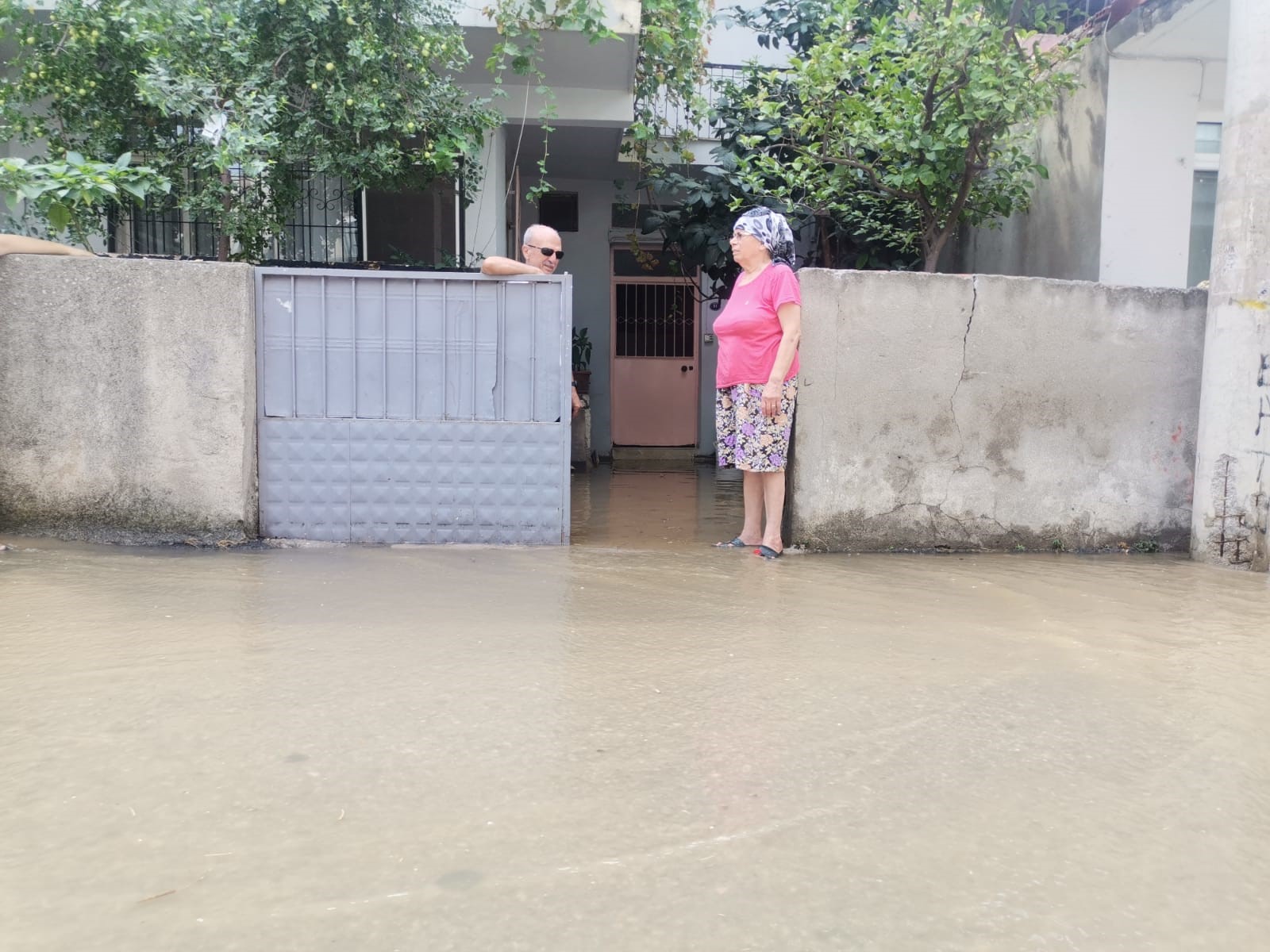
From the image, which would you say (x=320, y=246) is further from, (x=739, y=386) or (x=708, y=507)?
(x=739, y=386)

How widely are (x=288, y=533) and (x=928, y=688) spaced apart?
9.85ft

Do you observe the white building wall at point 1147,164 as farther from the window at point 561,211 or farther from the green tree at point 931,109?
the window at point 561,211

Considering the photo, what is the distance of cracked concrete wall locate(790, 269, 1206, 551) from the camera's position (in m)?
4.60

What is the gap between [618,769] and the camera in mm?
2051

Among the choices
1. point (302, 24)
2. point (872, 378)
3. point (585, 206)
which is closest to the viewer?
point (872, 378)

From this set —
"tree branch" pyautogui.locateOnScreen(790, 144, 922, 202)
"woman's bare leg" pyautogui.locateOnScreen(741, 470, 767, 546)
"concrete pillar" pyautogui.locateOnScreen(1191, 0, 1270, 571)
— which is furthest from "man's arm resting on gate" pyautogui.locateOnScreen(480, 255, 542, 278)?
"concrete pillar" pyautogui.locateOnScreen(1191, 0, 1270, 571)

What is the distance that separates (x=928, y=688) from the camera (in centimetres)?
261

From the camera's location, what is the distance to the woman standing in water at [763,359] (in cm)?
433

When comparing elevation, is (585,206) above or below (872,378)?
above

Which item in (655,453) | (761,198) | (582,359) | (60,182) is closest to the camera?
(60,182)

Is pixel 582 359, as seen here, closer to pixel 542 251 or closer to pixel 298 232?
pixel 298 232

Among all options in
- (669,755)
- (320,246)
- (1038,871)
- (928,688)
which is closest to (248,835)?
(669,755)

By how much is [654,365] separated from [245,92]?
610 cm

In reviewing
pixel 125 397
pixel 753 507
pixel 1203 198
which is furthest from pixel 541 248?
pixel 1203 198
